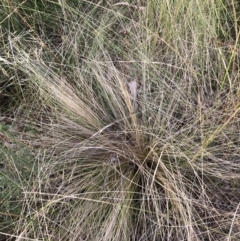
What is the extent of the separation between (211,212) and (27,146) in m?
0.56

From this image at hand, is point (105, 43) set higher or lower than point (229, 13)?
higher

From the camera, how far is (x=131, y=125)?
1.47 metres

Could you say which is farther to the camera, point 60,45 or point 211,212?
point 60,45

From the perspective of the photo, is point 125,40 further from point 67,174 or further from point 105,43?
point 67,174

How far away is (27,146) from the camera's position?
56.9 inches

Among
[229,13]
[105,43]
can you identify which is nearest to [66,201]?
[105,43]

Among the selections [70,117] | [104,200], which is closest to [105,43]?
[70,117]

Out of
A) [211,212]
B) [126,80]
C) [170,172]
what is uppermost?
[126,80]

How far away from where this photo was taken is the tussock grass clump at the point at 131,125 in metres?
1.33

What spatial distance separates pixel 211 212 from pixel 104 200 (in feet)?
0.97

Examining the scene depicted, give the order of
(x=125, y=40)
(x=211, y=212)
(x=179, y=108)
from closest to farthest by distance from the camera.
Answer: (x=211, y=212)
(x=179, y=108)
(x=125, y=40)

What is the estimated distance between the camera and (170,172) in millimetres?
1373

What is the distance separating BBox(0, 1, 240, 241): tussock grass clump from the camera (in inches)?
52.6

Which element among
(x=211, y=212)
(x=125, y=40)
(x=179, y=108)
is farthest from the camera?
(x=125, y=40)
